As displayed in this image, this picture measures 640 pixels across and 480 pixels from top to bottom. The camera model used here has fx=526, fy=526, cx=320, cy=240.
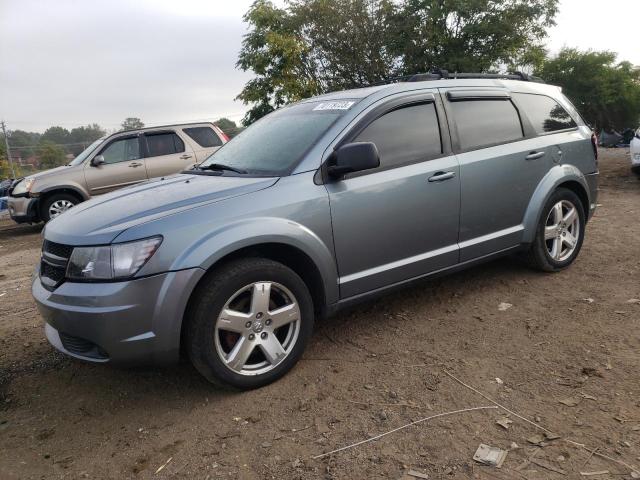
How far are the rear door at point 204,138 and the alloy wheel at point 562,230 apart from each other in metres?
6.98

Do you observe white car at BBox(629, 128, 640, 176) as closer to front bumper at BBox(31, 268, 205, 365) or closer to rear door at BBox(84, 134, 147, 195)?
rear door at BBox(84, 134, 147, 195)

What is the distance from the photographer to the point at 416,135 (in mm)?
3783

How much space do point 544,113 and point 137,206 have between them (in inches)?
141

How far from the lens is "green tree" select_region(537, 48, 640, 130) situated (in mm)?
17375

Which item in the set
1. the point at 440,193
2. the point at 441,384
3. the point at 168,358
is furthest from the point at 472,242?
the point at 168,358

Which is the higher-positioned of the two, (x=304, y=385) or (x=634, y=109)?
(x=634, y=109)

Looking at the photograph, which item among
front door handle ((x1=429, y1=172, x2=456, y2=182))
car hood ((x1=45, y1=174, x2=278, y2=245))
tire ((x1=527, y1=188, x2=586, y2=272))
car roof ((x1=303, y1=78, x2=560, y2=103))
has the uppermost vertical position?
car roof ((x1=303, y1=78, x2=560, y2=103))

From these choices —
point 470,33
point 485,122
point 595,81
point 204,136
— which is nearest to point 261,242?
point 485,122

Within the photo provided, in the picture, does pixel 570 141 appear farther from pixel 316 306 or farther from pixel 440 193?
pixel 316 306

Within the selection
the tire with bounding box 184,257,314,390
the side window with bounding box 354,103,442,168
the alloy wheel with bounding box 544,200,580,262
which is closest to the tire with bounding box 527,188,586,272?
the alloy wheel with bounding box 544,200,580,262

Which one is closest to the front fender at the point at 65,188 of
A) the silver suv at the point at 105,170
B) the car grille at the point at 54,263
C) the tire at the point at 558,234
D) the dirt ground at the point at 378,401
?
the silver suv at the point at 105,170

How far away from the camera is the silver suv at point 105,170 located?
9.47 meters

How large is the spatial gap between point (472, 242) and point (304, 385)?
1770 mm

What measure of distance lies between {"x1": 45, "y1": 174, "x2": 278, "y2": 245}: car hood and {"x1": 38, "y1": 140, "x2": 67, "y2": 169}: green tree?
1659 centimetres
